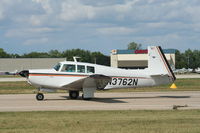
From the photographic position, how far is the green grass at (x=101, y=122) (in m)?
10.3

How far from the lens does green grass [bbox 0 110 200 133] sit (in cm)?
1033

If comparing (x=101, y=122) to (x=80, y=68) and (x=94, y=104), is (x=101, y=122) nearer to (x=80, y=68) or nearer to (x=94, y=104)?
(x=94, y=104)

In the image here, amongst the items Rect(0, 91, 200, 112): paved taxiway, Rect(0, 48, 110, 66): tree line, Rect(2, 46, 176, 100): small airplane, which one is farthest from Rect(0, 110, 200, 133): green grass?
Rect(0, 48, 110, 66): tree line

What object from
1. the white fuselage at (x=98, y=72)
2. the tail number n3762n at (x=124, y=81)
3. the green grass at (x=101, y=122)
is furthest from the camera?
the tail number n3762n at (x=124, y=81)

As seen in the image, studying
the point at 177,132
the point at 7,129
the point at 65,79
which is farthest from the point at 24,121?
the point at 65,79

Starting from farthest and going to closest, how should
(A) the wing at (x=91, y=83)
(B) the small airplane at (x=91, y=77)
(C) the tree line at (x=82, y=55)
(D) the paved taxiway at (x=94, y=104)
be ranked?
(C) the tree line at (x=82, y=55), (B) the small airplane at (x=91, y=77), (A) the wing at (x=91, y=83), (D) the paved taxiway at (x=94, y=104)

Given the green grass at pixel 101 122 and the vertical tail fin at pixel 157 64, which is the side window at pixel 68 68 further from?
the green grass at pixel 101 122

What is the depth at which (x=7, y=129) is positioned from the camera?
1049 centimetres

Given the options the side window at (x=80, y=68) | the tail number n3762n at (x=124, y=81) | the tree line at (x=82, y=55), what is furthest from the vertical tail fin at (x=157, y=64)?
the tree line at (x=82, y=55)

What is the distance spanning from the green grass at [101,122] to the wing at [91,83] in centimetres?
466

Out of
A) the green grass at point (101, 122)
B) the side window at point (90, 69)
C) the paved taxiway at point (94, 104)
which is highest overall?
the side window at point (90, 69)

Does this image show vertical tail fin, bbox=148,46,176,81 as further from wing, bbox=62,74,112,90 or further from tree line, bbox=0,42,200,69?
tree line, bbox=0,42,200,69

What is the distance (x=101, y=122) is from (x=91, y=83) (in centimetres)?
823

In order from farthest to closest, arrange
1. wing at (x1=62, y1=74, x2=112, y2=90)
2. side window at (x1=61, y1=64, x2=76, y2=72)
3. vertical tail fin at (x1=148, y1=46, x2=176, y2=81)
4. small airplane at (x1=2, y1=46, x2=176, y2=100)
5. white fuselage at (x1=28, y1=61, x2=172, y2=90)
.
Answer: vertical tail fin at (x1=148, y1=46, x2=176, y2=81) → side window at (x1=61, y1=64, x2=76, y2=72) → white fuselage at (x1=28, y1=61, x2=172, y2=90) → small airplane at (x1=2, y1=46, x2=176, y2=100) → wing at (x1=62, y1=74, x2=112, y2=90)
